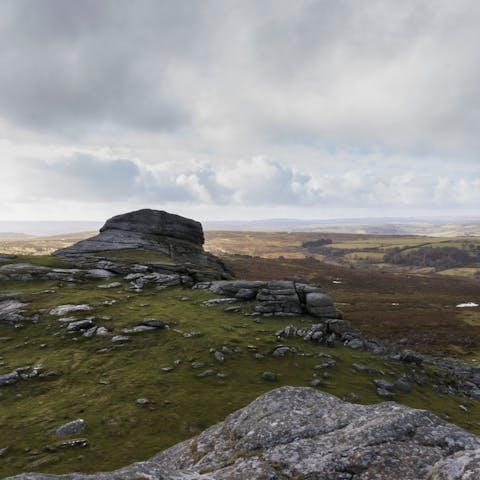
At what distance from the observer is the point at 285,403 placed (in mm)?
16641

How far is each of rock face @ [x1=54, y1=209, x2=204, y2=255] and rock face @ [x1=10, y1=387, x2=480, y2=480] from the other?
2078 inches

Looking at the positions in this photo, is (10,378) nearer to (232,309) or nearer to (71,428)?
(71,428)

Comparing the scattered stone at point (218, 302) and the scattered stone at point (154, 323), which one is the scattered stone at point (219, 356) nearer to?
the scattered stone at point (154, 323)

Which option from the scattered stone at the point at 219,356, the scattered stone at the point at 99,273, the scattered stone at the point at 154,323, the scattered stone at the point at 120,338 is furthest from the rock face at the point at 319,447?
the scattered stone at the point at 99,273

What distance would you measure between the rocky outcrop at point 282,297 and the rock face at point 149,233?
2694 cm

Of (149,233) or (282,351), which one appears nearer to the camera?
(282,351)

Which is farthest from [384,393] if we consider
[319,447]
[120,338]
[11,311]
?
[11,311]

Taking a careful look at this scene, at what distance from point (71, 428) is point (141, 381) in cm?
576

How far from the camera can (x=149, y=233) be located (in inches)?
2844

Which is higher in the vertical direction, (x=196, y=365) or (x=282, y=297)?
(x=282, y=297)

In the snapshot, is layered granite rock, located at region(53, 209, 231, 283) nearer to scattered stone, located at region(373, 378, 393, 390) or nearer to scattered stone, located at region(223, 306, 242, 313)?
scattered stone, located at region(223, 306, 242, 313)

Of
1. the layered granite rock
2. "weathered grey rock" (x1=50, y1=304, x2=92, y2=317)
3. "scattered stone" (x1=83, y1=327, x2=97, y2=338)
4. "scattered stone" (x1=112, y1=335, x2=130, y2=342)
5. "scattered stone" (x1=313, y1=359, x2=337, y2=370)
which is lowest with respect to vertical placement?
"scattered stone" (x1=313, y1=359, x2=337, y2=370)

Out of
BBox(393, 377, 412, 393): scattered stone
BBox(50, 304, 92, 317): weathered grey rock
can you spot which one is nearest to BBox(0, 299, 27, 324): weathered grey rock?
BBox(50, 304, 92, 317): weathered grey rock

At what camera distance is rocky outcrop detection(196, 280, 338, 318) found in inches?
1593
